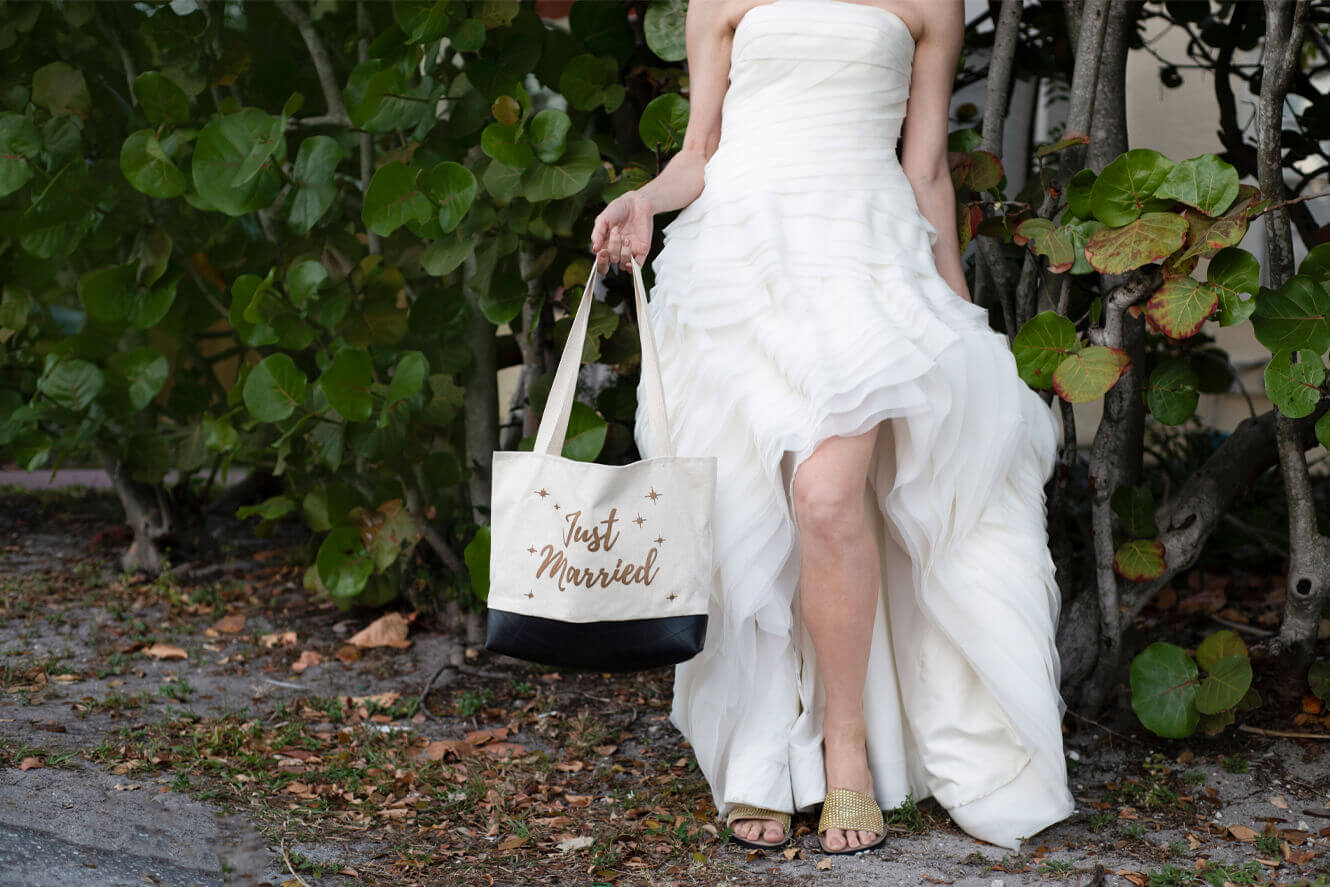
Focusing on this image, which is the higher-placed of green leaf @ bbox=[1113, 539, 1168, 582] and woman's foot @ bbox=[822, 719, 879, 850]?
green leaf @ bbox=[1113, 539, 1168, 582]

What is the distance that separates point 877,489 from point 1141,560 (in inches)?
23.4

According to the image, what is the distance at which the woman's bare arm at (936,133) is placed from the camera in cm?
211

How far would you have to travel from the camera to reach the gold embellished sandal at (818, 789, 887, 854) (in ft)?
6.28

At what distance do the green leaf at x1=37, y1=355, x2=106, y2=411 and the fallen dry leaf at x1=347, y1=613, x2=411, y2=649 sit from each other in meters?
0.99

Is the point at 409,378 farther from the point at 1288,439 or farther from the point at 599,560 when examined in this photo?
the point at 1288,439

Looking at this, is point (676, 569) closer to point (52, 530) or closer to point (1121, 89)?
point (1121, 89)

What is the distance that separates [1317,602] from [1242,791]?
0.39 metres

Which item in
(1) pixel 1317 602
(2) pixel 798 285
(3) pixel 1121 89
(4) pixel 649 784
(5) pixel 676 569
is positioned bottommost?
(4) pixel 649 784

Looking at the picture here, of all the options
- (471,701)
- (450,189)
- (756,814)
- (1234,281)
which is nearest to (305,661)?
(471,701)

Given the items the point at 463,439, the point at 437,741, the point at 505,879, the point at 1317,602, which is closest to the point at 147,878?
the point at 505,879

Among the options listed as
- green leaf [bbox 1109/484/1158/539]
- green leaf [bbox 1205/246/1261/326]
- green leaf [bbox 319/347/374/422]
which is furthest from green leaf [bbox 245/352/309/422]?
green leaf [bbox 1205/246/1261/326]

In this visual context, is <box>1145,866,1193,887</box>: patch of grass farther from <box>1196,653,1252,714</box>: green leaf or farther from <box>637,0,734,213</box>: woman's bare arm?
<box>637,0,734,213</box>: woman's bare arm

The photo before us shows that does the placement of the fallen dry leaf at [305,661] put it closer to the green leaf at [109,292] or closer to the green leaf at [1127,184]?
the green leaf at [109,292]

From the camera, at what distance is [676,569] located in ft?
5.88
